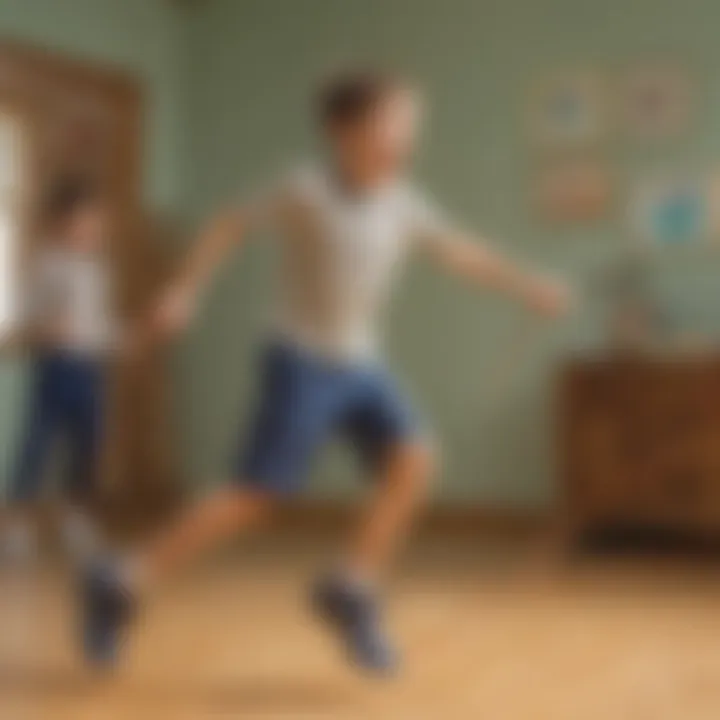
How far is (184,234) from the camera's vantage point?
767mm

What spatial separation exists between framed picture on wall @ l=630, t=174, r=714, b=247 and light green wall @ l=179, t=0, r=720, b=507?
0.02 metres

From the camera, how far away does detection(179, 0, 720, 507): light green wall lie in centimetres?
77

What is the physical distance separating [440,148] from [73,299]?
22 centimetres

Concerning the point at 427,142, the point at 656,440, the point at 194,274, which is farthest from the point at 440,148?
the point at 656,440

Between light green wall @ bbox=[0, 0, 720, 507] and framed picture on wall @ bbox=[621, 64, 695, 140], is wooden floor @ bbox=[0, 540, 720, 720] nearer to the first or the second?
light green wall @ bbox=[0, 0, 720, 507]

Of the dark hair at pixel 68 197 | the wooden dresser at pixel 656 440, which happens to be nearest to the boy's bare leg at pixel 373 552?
the dark hair at pixel 68 197

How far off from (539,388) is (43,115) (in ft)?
1.36

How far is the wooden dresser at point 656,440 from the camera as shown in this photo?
4.22 feet

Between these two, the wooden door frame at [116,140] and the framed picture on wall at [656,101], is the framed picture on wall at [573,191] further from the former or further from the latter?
the wooden door frame at [116,140]

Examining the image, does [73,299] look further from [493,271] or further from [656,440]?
[656,440]

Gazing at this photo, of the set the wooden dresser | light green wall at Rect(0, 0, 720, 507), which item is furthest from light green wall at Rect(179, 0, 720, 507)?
the wooden dresser

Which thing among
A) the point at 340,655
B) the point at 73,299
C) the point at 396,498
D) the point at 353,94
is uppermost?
the point at 353,94

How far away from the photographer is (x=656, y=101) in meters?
0.97

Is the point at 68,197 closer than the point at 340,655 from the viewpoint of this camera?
Yes
